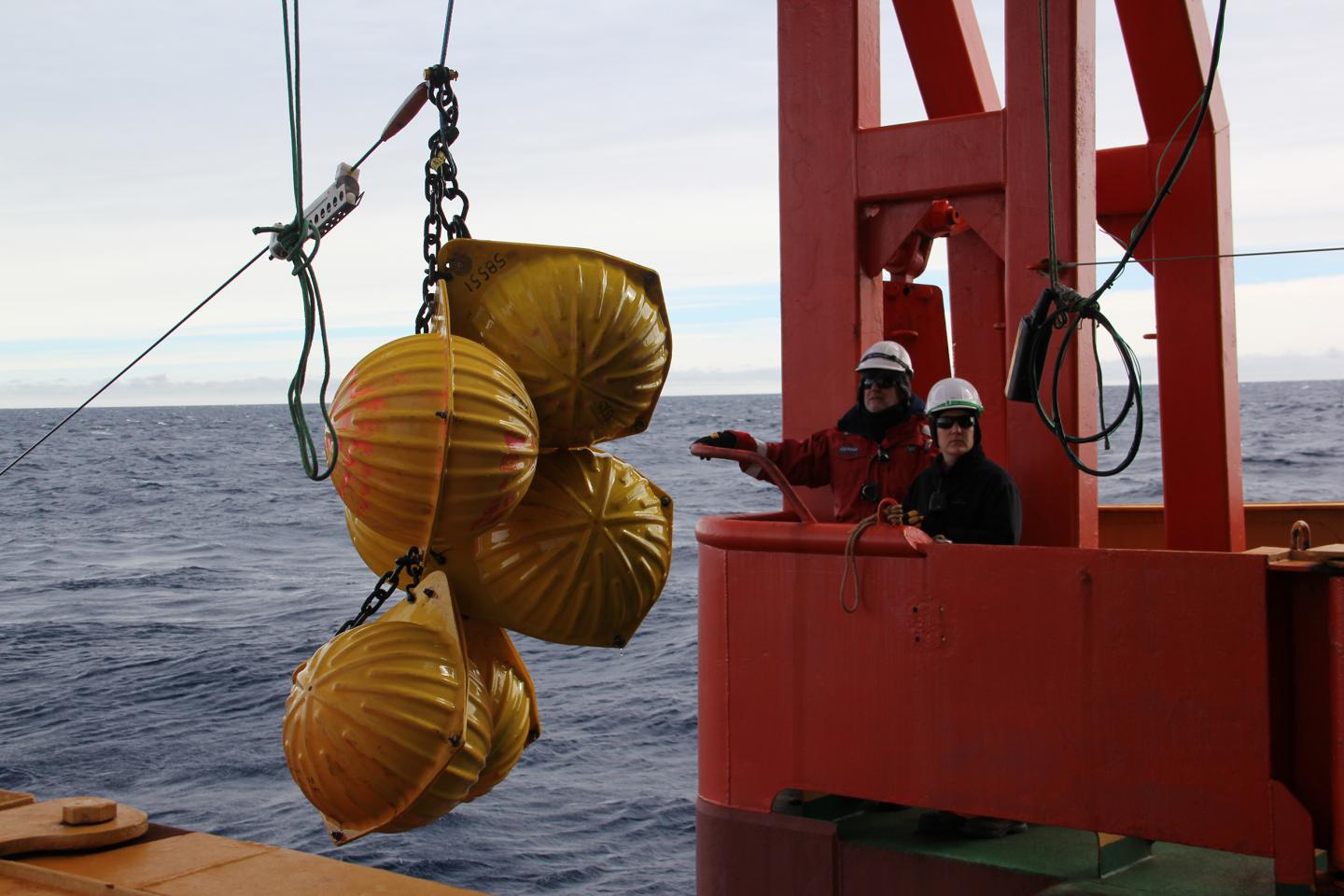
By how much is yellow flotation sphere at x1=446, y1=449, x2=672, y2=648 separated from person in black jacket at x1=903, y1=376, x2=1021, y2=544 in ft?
5.27

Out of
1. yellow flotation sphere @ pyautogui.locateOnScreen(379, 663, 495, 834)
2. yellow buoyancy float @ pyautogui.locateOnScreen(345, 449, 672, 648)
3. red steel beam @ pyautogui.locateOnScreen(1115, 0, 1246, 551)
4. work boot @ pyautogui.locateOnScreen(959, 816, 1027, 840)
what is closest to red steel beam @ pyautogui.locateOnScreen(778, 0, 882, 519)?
red steel beam @ pyautogui.locateOnScreen(1115, 0, 1246, 551)

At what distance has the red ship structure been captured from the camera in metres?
4.47

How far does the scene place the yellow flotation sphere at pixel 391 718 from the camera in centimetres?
357

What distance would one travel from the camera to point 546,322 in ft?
12.6

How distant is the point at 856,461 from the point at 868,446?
9 cm

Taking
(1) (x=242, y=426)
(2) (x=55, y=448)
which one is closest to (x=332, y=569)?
(2) (x=55, y=448)

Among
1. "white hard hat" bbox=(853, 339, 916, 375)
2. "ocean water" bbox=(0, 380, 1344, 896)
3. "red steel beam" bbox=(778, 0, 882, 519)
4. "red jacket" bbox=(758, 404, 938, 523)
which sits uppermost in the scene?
"red steel beam" bbox=(778, 0, 882, 519)

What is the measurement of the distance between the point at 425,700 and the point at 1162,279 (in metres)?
4.93

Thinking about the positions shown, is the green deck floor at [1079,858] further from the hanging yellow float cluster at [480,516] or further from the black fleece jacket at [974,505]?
the hanging yellow float cluster at [480,516]

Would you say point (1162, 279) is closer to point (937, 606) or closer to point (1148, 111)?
point (1148, 111)

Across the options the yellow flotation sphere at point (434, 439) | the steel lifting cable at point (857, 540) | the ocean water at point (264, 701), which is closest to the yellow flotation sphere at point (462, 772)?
the yellow flotation sphere at point (434, 439)

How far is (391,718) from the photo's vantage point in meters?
3.56

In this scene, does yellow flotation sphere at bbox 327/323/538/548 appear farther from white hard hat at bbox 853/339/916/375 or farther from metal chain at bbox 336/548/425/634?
white hard hat at bbox 853/339/916/375

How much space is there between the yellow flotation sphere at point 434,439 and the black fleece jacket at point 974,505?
2.15 m
